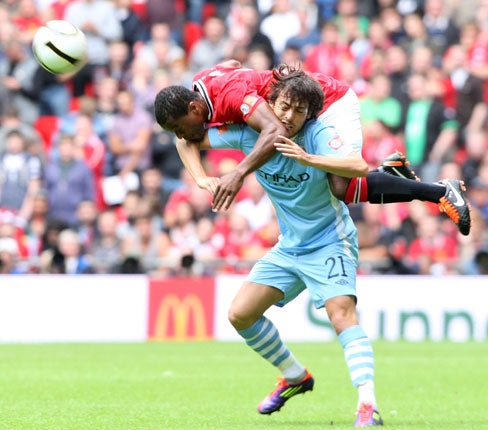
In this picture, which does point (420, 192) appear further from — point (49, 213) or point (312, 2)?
point (312, 2)

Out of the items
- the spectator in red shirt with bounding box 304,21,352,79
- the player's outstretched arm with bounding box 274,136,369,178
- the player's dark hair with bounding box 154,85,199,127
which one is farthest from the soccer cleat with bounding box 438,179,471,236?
the spectator in red shirt with bounding box 304,21,352,79

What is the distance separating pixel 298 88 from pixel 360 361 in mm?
1833

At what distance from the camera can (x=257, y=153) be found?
832 cm

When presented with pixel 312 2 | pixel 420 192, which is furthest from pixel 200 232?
pixel 420 192

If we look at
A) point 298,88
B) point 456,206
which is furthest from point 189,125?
point 456,206

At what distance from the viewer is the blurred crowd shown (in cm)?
1761

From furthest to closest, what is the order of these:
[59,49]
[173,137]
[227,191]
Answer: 1. [173,137]
2. [59,49]
3. [227,191]

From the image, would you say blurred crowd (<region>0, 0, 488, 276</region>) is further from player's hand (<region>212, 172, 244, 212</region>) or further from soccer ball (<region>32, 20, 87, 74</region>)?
player's hand (<region>212, 172, 244, 212</region>)

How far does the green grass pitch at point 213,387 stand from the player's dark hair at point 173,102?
6.77 ft

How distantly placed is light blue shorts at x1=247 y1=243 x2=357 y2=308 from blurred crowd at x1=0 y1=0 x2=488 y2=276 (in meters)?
8.09

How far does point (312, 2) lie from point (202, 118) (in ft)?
42.2

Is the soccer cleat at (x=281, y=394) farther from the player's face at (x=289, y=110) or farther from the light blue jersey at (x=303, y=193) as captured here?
the player's face at (x=289, y=110)

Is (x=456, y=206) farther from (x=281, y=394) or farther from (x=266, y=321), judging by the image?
(x=281, y=394)

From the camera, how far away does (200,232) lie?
17922 millimetres
